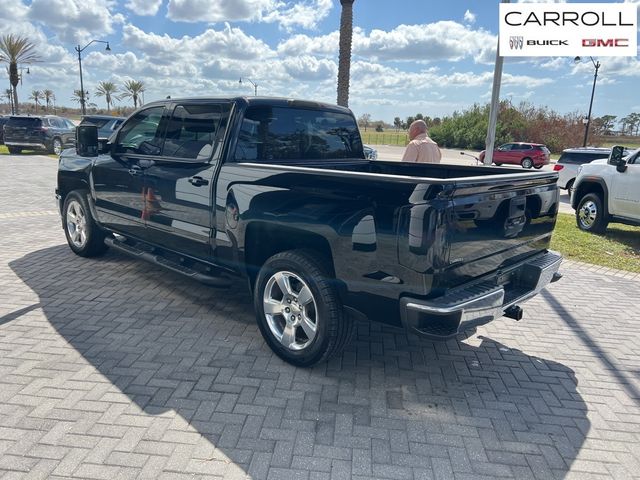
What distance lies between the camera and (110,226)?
5.56m

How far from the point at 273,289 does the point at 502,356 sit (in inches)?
77.5

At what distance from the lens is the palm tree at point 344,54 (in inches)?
532

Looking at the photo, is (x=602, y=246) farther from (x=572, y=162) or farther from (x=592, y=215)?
A: (x=572, y=162)

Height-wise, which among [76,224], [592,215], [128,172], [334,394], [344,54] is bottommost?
[334,394]

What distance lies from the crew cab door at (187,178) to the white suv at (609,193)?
687cm

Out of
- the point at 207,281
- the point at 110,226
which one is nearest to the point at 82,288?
the point at 110,226

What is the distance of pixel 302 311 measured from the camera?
11.5 ft

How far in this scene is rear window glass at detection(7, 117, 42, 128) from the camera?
2125 cm

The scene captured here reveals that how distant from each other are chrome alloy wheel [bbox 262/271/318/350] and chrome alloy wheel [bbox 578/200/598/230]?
7501mm

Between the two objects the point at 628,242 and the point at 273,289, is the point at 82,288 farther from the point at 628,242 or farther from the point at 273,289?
the point at 628,242

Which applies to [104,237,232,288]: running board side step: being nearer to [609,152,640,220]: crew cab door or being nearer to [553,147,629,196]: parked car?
[609,152,640,220]: crew cab door

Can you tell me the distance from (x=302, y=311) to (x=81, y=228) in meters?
4.03

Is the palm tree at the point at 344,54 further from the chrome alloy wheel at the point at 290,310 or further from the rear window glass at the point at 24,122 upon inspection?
the rear window glass at the point at 24,122

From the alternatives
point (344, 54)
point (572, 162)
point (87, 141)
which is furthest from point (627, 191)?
point (344, 54)
